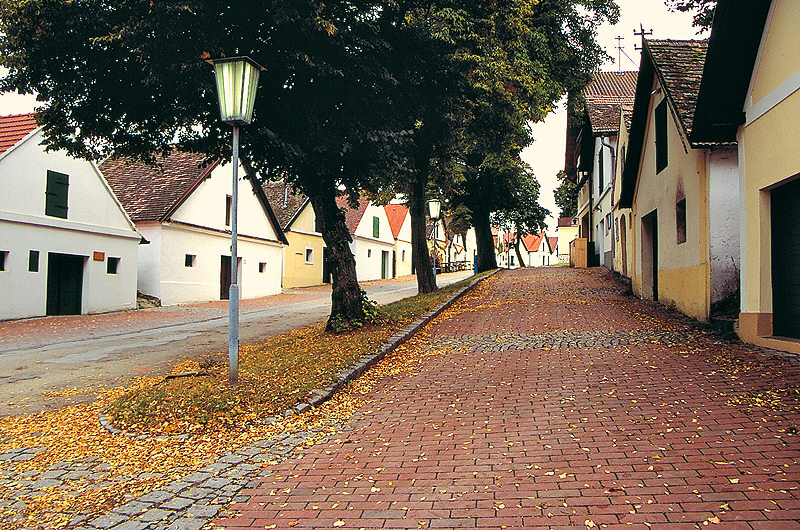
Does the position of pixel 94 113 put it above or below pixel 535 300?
above

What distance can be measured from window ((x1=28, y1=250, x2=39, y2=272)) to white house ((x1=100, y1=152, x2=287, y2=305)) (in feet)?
17.6

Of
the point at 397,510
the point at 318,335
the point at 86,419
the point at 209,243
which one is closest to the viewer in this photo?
the point at 397,510

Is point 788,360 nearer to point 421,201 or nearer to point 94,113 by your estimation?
point 94,113

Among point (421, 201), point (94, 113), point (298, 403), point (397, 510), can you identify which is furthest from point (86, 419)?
point (421, 201)

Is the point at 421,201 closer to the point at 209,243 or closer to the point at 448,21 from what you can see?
the point at 448,21

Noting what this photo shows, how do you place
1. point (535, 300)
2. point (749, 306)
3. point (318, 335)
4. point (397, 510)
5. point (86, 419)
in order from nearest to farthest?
point (397, 510)
point (86, 419)
point (749, 306)
point (318, 335)
point (535, 300)

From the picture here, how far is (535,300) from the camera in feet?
57.0

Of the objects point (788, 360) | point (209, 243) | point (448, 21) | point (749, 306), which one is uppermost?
point (448, 21)

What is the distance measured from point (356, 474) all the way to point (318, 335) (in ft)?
23.9

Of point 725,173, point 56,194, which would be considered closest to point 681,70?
point 725,173

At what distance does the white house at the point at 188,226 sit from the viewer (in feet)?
82.7

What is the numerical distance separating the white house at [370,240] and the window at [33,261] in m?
23.5

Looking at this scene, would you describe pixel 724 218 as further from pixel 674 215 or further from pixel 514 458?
pixel 514 458

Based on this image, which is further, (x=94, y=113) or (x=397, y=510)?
(x=94, y=113)
